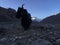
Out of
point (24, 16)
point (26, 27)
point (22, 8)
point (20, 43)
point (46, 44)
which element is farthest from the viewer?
point (26, 27)

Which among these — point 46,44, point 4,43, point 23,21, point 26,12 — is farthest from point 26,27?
point 46,44

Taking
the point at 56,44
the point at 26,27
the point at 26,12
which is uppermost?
the point at 26,12

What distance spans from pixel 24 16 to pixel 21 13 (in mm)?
1049

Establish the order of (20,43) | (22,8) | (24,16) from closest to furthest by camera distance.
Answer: (20,43)
(22,8)
(24,16)

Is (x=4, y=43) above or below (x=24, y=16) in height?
below

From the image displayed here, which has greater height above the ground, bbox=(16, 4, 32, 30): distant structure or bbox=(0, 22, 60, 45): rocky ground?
bbox=(16, 4, 32, 30): distant structure

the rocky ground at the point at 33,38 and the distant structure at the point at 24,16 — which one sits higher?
the distant structure at the point at 24,16

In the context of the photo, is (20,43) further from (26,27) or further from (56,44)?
(26,27)

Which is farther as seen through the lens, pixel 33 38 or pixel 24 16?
pixel 24 16

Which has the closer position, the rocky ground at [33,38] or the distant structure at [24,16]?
the rocky ground at [33,38]

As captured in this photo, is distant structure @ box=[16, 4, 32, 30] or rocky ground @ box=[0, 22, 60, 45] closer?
rocky ground @ box=[0, 22, 60, 45]

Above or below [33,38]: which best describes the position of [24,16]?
above

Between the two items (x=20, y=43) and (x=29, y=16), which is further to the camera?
(x=29, y=16)

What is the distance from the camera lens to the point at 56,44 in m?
9.68
